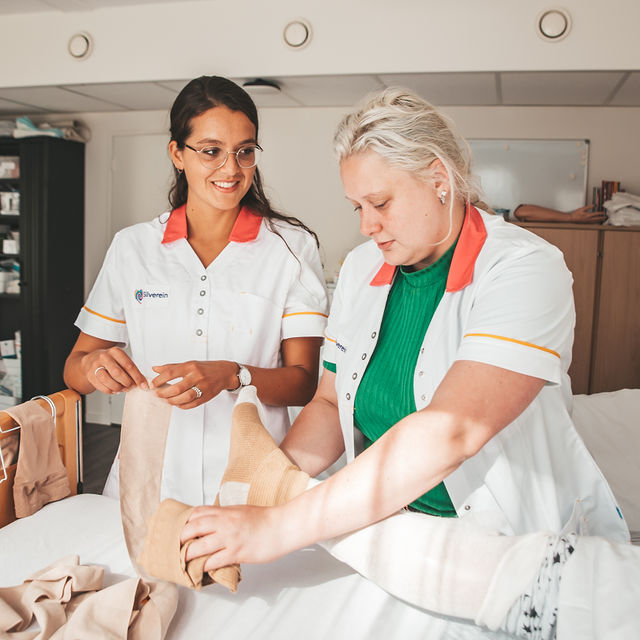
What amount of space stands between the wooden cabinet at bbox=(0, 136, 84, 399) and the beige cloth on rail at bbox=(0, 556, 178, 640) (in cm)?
369

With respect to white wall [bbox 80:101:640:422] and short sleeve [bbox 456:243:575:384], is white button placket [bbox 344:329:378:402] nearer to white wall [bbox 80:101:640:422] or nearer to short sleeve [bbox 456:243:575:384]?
short sleeve [bbox 456:243:575:384]

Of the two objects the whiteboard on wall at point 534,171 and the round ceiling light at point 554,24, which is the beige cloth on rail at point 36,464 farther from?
the whiteboard on wall at point 534,171

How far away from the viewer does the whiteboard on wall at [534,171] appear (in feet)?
13.1

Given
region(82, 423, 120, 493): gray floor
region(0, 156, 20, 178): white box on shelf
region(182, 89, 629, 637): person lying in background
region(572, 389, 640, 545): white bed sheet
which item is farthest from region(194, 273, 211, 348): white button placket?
region(0, 156, 20, 178): white box on shelf

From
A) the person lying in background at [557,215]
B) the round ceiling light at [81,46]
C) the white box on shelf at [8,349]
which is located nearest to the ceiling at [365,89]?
the round ceiling light at [81,46]

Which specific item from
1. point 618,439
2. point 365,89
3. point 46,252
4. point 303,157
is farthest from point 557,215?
point 46,252

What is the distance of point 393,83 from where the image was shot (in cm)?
352

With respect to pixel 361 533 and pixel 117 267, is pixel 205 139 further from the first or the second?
pixel 361 533

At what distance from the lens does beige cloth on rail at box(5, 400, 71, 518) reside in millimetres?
1476

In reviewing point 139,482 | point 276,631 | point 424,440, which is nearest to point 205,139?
point 139,482

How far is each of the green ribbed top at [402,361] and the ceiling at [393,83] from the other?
235 centimetres

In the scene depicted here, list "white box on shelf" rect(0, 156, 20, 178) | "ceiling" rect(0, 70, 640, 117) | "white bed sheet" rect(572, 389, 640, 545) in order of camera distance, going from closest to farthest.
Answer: "white bed sheet" rect(572, 389, 640, 545), "ceiling" rect(0, 70, 640, 117), "white box on shelf" rect(0, 156, 20, 178)

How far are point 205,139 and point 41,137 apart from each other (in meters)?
3.51

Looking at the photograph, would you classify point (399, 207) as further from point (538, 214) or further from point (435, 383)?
point (538, 214)
